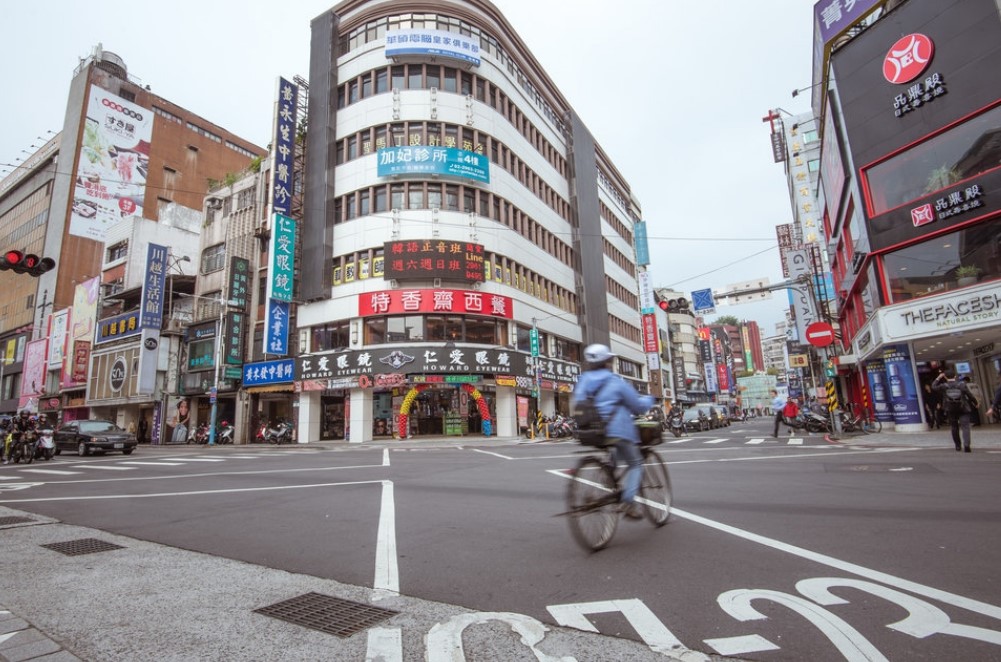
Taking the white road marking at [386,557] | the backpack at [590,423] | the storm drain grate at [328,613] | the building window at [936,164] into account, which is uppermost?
the building window at [936,164]

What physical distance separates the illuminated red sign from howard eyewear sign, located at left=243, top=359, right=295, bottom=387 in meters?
31.0

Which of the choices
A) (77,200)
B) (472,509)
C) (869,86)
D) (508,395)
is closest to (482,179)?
(508,395)

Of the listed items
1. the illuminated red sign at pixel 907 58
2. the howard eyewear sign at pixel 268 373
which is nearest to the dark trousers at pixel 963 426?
the illuminated red sign at pixel 907 58

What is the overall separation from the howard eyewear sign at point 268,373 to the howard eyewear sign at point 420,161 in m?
12.5

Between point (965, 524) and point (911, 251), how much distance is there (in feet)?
57.1

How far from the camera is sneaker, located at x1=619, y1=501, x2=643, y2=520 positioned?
15.6 ft

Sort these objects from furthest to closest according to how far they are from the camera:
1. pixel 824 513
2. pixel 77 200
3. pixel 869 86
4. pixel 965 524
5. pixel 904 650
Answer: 1. pixel 77 200
2. pixel 869 86
3. pixel 824 513
4. pixel 965 524
5. pixel 904 650

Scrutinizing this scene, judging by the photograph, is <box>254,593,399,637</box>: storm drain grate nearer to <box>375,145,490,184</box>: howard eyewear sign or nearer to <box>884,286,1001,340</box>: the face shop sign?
<box>884,286,1001,340</box>: the face shop sign

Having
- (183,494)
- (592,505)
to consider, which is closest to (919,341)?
(592,505)

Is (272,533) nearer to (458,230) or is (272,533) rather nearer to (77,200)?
(458,230)

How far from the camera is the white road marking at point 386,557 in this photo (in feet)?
12.1

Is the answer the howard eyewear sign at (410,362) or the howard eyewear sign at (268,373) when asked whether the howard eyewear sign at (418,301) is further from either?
the howard eyewear sign at (268,373)

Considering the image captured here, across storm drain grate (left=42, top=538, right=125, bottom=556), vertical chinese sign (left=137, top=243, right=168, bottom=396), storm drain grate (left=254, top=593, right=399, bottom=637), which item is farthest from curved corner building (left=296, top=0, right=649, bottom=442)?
storm drain grate (left=254, top=593, right=399, bottom=637)

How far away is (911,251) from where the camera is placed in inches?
722
